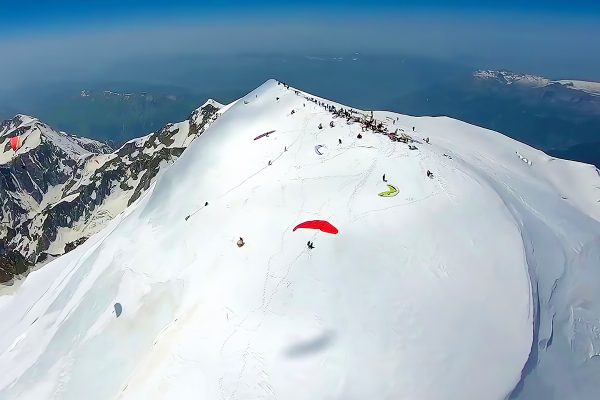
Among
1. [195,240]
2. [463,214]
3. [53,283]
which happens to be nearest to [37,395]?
[195,240]

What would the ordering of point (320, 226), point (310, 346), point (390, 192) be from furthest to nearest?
point (390, 192), point (320, 226), point (310, 346)

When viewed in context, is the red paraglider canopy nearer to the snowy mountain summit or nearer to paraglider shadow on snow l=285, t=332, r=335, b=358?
the snowy mountain summit

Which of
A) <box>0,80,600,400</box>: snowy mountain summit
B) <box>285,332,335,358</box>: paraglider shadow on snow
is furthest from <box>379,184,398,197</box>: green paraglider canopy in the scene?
<box>285,332,335,358</box>: paraglider shadow on snow

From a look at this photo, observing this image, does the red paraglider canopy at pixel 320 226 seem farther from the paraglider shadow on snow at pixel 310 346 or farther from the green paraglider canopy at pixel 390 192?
the paraglider shadow on snow at pixel 310 346

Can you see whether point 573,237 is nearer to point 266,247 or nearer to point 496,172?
point 496,172

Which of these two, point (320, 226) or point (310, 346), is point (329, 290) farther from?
point (320, 226)

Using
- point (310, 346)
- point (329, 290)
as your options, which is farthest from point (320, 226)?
point (310, 346)

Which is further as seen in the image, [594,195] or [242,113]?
[242,113]
